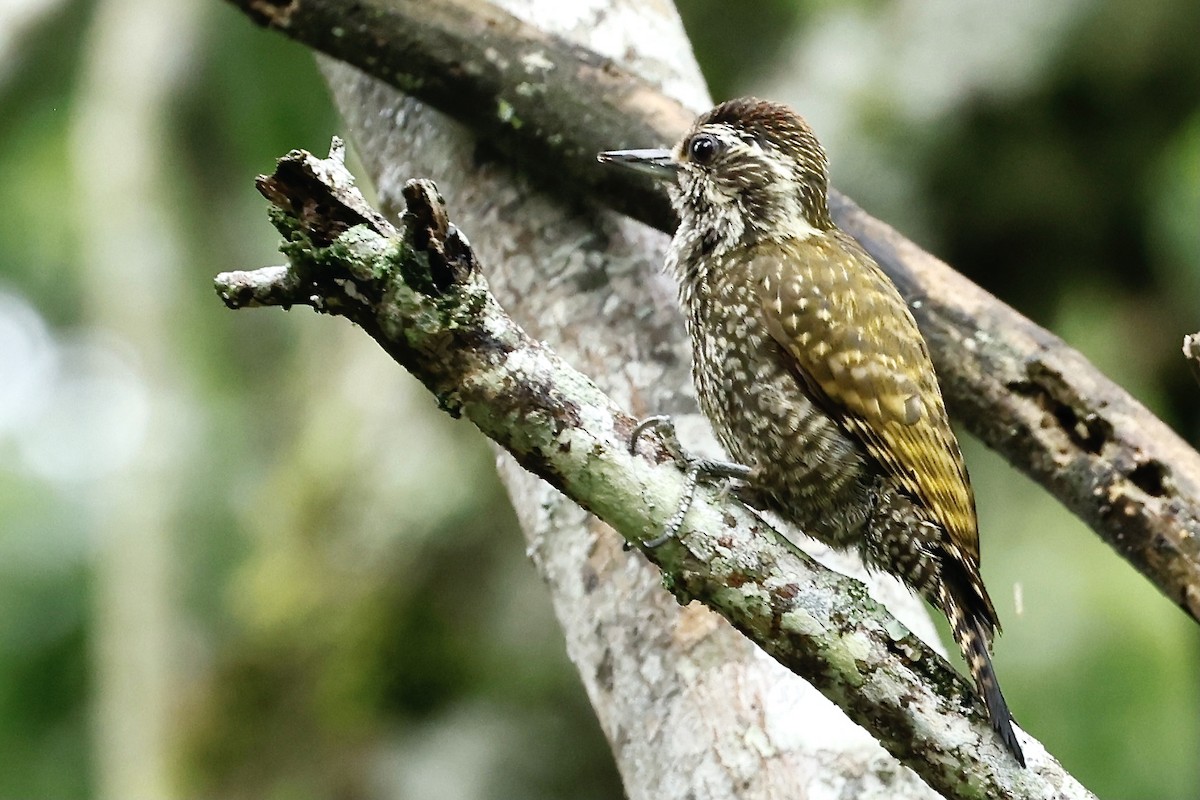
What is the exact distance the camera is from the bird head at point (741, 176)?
2.36 metres

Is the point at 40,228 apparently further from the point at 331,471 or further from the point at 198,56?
the point at 331,471

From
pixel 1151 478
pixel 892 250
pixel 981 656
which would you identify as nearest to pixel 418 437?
pixel 892 250

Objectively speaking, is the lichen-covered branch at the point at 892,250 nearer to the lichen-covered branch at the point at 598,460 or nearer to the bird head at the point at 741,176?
the bird head at the point at 741,176

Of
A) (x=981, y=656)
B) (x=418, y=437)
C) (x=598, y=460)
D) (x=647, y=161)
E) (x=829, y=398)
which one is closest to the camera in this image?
(x=598, y=460)

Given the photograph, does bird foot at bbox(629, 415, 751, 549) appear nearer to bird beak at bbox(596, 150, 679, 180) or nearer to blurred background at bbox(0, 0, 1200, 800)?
bird beak at bbox(596, 150, 679, 180)

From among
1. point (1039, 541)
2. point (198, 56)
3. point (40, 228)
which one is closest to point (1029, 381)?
point (1039, 541)

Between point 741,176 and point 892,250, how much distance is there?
1.02 ft

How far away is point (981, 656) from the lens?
1.75m

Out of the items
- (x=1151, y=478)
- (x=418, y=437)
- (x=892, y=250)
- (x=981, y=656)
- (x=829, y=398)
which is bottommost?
(x=981, y=656)

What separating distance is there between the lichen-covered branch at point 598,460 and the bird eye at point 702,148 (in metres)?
0.88

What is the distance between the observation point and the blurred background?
3518 millimetres

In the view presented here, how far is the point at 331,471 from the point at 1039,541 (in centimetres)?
215

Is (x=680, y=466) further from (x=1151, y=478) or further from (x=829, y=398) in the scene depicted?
(x=1151, y=478)

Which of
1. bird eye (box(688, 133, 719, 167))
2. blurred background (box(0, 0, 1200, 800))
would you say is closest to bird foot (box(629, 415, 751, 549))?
bird eye (box(688, 133, 719, 167))
